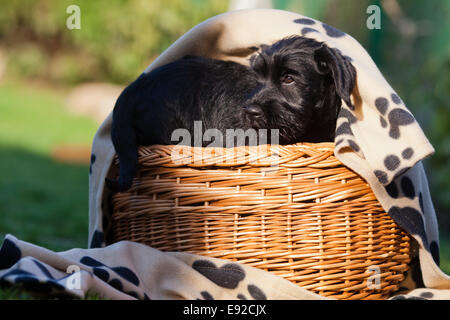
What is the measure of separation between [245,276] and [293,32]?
1263 mm

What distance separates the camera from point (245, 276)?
6.80 ft

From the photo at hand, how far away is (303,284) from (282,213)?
30 cm

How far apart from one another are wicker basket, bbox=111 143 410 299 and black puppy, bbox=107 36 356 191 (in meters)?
0.30

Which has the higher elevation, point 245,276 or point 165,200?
point 165,200

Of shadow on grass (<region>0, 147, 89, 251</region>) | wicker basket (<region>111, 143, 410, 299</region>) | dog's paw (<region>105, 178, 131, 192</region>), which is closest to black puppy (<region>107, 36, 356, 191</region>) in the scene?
dog's paw (<region>105, 178, 131, 192</region>)

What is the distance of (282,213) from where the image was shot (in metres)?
2.11

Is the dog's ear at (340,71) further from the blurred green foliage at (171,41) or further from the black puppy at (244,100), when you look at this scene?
the blurred green foliage at (171,41)

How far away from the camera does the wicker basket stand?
2.10m

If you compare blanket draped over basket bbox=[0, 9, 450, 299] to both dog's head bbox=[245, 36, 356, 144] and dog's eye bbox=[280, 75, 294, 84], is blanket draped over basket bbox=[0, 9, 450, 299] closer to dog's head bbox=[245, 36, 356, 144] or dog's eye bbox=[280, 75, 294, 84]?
dog's head bbox=[245, 36, 356, 144]

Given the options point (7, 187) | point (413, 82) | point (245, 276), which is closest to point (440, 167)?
point (413, 82)
